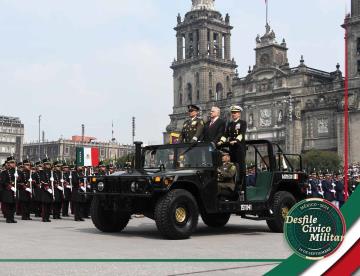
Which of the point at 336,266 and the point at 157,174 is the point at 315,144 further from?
the point at 336,266

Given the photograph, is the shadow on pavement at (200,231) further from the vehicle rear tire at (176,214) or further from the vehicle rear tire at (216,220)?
the vehicle rear tire at (176,214)

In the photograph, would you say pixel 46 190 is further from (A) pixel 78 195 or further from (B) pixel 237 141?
(B) pixel 237 141

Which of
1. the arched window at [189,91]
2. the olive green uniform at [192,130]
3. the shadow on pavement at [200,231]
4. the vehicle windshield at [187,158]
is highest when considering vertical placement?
the arched window at [189,91]

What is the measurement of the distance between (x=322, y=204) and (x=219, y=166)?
729 centimetres

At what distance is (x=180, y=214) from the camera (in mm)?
11672

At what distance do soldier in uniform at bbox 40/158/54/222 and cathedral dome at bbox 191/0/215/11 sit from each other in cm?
8271

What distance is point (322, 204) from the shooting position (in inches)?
209

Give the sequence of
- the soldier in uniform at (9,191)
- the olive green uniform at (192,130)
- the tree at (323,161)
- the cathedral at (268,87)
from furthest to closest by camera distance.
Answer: the cathedral at (268,87) → the tree at (323,161) → the soldier in uniform at (9,191) → the olive green uniform at (192,130)

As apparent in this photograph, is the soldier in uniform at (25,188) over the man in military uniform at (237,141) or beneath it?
beneath

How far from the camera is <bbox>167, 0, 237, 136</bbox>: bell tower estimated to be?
95625 mm

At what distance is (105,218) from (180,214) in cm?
224

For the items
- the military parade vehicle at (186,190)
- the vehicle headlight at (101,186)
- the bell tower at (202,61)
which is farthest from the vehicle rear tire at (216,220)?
the bell tower at (202,61)

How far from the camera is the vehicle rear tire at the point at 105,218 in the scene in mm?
12922

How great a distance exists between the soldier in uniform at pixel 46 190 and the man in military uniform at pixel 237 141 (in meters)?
7.22
